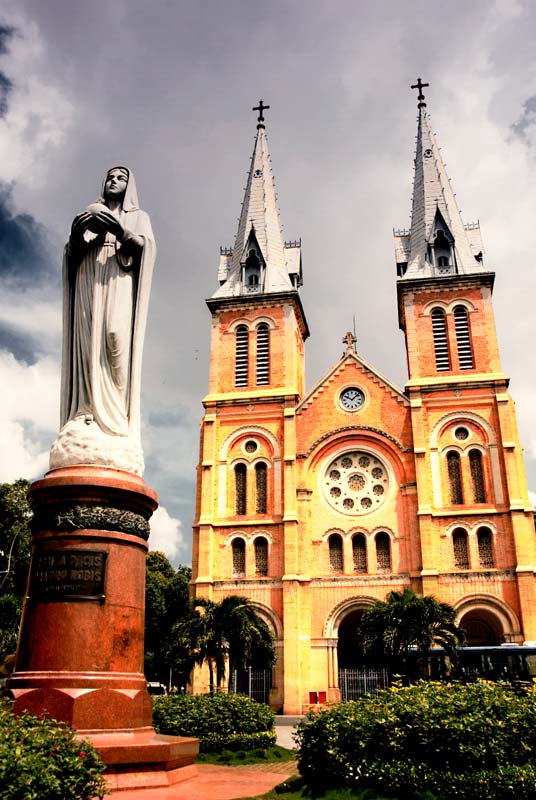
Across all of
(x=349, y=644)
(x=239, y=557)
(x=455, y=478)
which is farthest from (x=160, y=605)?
(x=455, y=478)

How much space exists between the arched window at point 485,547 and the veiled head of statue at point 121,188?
2673cm

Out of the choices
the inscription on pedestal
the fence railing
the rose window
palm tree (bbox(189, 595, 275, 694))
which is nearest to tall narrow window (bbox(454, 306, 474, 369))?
the rose window

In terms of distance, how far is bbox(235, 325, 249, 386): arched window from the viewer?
127ft

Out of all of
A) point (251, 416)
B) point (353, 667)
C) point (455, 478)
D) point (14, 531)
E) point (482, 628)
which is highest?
point (251, 416)

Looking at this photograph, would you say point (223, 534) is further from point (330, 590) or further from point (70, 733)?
point (70, 733)

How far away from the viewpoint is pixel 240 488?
3644 cm

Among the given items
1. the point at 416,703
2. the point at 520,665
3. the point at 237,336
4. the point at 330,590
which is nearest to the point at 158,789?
the point at 416,703

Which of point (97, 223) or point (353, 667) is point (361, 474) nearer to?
point (353, 667)

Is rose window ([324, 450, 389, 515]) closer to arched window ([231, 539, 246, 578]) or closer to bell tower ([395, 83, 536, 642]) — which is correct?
bell tower ([395, 83, 536, 642])

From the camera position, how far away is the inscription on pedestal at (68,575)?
26.2 ft

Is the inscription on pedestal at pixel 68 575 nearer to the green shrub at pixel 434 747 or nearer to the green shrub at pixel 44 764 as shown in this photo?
the green shrub at pixel 44 764

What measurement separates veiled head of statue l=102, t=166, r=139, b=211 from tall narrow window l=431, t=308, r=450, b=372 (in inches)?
1119

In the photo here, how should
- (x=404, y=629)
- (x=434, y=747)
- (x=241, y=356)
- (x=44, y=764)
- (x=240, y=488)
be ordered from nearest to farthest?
(x=44, y=764) → (x=434, y=747) → (x=404, y=629) → (x=240, y=488) → (x=241, y=356)

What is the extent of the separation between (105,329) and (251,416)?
27.9m
